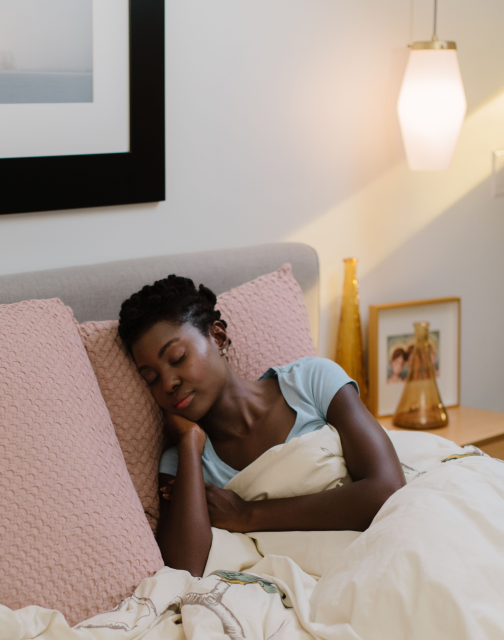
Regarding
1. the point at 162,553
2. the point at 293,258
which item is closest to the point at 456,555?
the point at 162,553

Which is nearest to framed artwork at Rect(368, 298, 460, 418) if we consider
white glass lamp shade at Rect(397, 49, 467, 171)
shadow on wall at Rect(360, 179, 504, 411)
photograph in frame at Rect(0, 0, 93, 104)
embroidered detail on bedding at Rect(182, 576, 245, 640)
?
shadow on wall at Rect(360, 179, 504, 411)

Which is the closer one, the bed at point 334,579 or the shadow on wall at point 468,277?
the bed at point 334,579

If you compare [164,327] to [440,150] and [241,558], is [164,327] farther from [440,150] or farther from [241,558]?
[440,150]

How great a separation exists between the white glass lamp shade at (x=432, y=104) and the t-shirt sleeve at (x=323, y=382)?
0.82m

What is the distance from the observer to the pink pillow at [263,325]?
4.75 feet

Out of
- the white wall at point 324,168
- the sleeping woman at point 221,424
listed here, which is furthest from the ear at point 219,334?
the white wall at point 324,168

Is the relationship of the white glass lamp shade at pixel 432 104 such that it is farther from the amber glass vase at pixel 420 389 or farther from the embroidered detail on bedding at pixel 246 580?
the embroidered detail on bedding at pixel 246 580

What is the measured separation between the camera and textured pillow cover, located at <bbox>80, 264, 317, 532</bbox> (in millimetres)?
1263

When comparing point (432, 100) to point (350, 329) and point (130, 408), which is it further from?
point (130, 408)

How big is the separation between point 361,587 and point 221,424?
1.75ft

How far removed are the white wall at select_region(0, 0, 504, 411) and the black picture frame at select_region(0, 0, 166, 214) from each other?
46 millimetres

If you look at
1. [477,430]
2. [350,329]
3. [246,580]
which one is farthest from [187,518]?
[477,430]

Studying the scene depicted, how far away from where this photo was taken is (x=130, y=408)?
127cm

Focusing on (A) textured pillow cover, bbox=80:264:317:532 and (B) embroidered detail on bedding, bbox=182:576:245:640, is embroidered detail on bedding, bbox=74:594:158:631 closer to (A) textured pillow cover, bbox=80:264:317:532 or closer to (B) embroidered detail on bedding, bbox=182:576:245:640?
(B) embroidered detail on bedding, bbox=182:576:245:640
